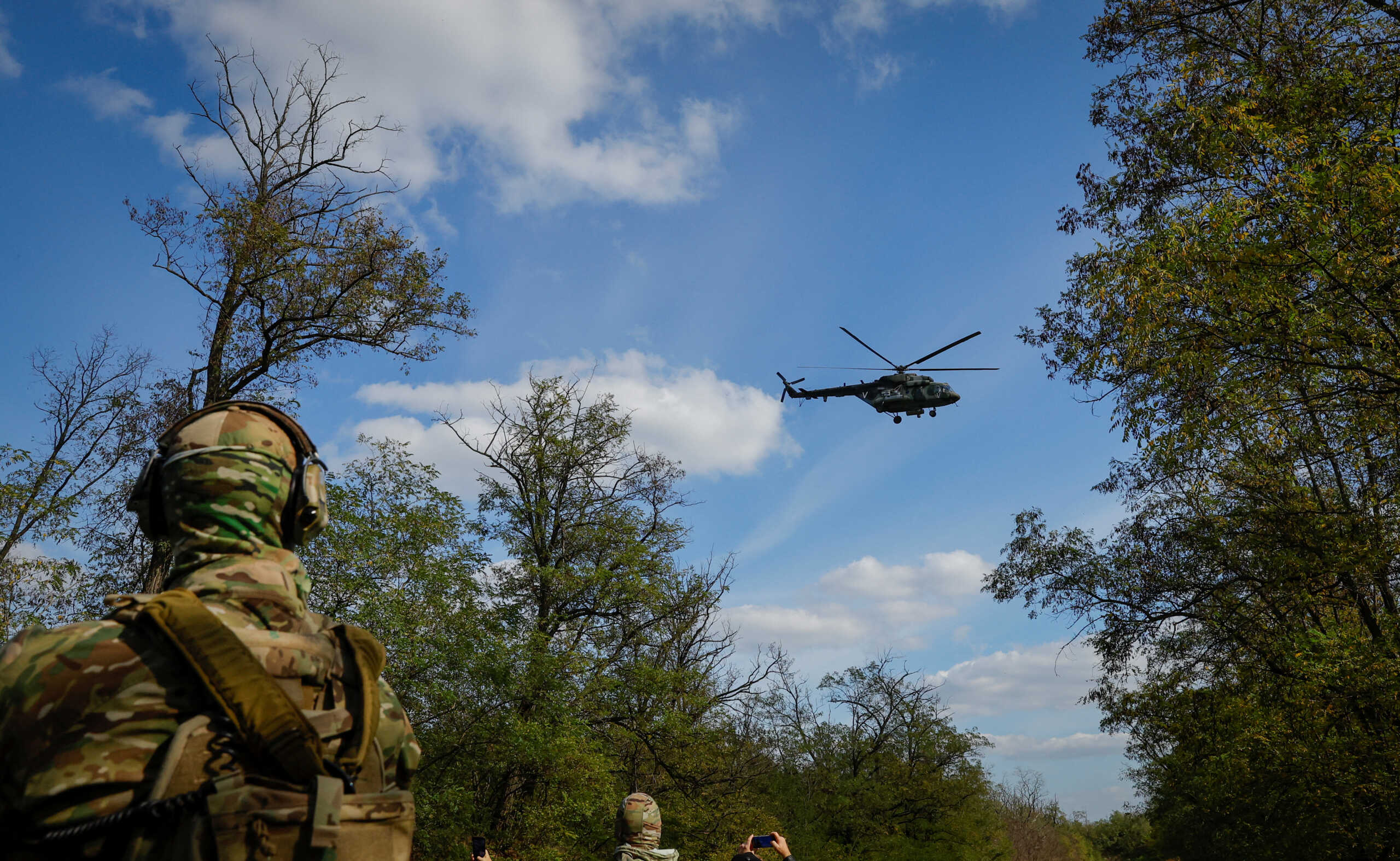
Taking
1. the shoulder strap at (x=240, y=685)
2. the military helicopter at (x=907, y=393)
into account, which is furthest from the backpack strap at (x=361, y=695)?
the military helicopter at (x=907, y=393)

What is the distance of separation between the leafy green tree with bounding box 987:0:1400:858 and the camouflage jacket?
11.4 meters

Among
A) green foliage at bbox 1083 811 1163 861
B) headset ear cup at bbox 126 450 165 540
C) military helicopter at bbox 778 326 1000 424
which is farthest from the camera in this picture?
green foliage at bbox 1083 811 1163 861

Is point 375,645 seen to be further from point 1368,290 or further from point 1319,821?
point 1319,821

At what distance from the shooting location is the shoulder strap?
6.28 ft

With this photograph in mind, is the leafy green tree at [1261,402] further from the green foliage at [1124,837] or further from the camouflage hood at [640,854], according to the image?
the green foliage at [1124,837]

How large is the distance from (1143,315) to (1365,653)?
23.5 ft

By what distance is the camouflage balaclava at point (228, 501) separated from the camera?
7.23ft

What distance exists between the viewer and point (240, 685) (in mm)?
1937

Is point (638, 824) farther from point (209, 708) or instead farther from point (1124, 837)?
point (1124, 837)

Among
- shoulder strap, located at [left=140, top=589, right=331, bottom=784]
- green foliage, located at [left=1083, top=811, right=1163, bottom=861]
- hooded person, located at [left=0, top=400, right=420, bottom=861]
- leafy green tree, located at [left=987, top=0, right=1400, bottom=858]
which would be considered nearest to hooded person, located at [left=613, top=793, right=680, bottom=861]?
hooded person, located at [left=0, top=400, right=420, bottom=861]

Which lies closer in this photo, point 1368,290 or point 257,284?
point 1368,290

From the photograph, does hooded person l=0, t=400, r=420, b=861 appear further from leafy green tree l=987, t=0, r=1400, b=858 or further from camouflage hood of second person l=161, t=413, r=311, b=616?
leafy green tree l=987, t=0, r=1400, b=858

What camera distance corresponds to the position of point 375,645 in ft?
7.66

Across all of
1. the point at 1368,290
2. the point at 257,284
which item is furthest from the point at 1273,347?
the point at 257,284
